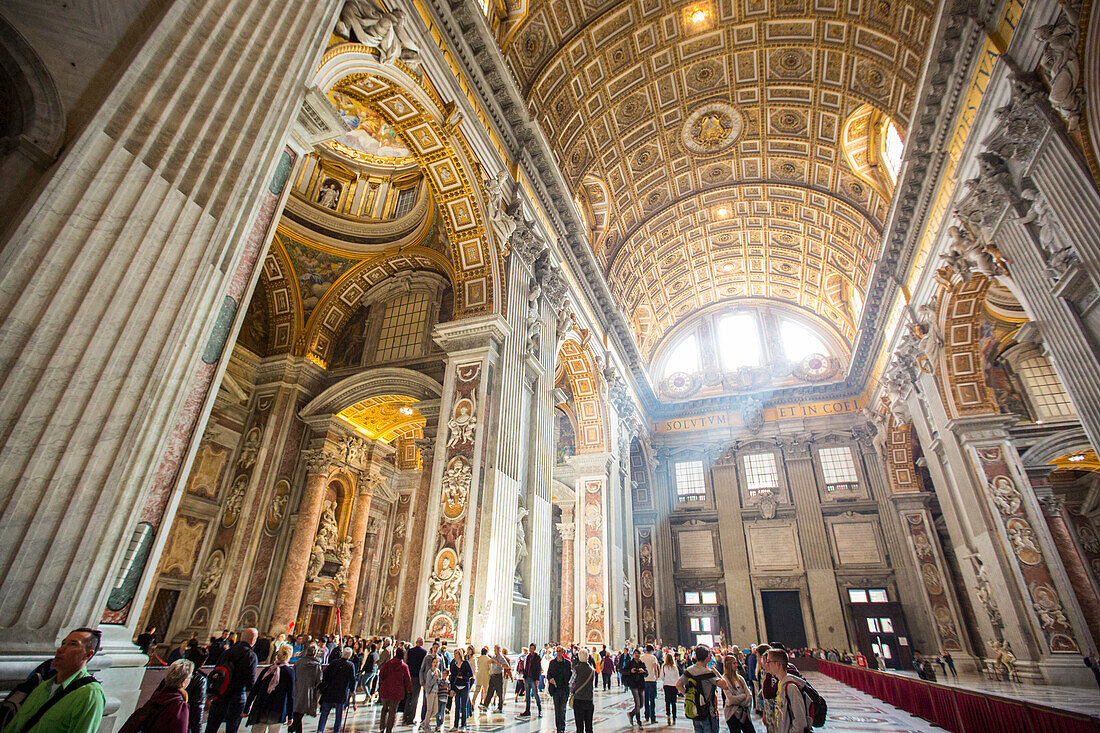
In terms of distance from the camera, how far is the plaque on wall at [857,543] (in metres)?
20.1

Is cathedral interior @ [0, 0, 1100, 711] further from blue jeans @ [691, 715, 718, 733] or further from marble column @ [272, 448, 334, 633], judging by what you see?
blue jeans @ [691, 715, 718, 733]

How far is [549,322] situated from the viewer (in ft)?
42.4

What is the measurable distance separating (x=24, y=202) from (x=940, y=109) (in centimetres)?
1431

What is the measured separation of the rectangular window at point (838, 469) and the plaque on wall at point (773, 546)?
8.08 feet

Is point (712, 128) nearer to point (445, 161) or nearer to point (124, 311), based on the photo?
point (445, 161)

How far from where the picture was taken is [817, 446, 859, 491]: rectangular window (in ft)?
70.7

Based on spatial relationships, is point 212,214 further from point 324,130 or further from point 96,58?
point 324,130

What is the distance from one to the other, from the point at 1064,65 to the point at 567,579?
50.0 feet

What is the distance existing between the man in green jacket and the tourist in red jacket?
142 inches

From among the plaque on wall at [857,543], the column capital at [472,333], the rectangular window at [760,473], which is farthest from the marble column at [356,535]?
the plaque on wall at [857,543]

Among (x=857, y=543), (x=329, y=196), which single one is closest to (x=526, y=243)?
(x=329, y=196)

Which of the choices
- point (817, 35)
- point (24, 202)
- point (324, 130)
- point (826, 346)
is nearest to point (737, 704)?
point (24, 202)

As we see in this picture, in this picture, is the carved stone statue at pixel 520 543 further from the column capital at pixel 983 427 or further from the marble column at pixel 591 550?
the column capital at pixel 983 427

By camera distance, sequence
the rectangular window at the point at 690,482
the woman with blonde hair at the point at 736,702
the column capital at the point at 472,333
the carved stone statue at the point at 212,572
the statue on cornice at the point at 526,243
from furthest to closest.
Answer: the rectangular window at the point at 690,482
the statue on cornice at the point at 526,243
the carved stone statue at the point at 212,572
the column capital at the point at 472,333
the woman with blonde hair at the point at 736,702
